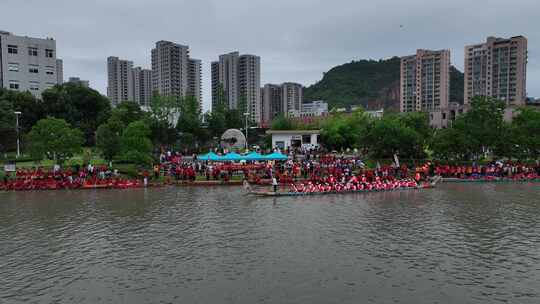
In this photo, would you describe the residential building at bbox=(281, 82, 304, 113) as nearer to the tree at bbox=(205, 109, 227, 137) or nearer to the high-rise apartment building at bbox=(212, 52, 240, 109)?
the high-rise apartment building at bbox=(212, 52, 240, 109)

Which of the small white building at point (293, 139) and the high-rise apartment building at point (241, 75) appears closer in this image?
the small white building at point (293, 139)

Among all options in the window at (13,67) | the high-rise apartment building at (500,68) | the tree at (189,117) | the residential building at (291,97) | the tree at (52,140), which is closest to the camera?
the tree at (52,140)

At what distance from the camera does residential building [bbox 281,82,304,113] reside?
181 m

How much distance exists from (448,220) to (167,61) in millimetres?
119609

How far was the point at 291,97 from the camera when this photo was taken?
602 feet

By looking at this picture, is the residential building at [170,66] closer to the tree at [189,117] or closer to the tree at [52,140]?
the tree at [189,117]

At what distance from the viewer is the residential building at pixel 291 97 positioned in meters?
181

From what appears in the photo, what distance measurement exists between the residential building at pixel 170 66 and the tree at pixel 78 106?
60.3 meters

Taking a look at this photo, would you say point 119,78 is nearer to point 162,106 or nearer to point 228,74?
point 228,74

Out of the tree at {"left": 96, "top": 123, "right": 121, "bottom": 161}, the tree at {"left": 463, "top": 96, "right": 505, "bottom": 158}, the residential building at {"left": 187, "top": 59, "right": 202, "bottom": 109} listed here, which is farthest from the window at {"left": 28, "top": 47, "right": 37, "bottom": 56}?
the tree at {"left": 463, "top": 96, "right": 505, "bottom": 158}

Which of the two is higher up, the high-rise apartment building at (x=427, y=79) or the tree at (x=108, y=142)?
the high-rise apartment building at (x=427, y=79)

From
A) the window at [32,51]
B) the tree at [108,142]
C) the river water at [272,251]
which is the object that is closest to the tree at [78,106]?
the window at [32,51]

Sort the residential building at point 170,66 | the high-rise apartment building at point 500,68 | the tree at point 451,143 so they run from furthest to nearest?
the residential building at point 170,66 < the high-rise apartment building at point 500,68 < the tree at point 451,143

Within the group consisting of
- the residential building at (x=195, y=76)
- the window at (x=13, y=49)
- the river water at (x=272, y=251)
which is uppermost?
the residential building at (x=195, y=76)
